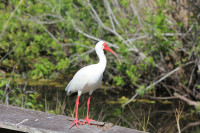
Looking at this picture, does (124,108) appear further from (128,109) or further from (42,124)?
(42,124)

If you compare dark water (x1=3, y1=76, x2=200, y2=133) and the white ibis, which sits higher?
the white ibis

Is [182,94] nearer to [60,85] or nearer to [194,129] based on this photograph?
[194,129]

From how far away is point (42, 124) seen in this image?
407 centimetres

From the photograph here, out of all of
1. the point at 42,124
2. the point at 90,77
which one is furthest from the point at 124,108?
the point at 42,124

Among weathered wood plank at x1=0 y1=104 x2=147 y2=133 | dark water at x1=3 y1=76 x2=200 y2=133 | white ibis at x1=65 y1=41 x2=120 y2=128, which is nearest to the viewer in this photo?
weathered wood plank at x1=0 y1=104 x2=147 y2=133

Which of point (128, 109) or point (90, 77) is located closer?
point (90, 77)

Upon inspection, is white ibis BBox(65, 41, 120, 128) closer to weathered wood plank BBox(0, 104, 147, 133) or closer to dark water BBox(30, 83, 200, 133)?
weathered wood plank BBox(0, 104, 147, 133)

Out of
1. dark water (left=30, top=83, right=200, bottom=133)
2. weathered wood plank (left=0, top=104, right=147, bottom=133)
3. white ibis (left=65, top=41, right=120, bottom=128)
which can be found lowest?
dark water (left=30, top=83, right=200, bottom=133)

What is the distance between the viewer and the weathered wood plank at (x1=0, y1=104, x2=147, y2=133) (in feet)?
12.8

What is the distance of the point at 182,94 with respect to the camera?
28.4 feet

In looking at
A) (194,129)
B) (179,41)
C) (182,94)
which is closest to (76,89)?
(194,129)

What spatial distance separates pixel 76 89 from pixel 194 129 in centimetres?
325

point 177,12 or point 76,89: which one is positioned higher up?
point 177,12

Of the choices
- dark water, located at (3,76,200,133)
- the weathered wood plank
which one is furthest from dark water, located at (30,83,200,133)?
the weathered wood plank
